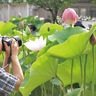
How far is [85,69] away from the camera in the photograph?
3.63ft

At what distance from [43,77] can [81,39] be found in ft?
0.75

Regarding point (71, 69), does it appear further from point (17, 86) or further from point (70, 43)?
point (17, 86)

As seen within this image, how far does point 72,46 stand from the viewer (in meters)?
0.99

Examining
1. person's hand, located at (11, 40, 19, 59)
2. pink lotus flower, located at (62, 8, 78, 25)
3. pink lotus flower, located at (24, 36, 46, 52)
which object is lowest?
person's hand, located at (11, 40, 19, 59)

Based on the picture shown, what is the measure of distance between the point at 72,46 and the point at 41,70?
16cm

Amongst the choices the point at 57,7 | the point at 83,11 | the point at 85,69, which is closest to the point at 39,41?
the point at 85,69

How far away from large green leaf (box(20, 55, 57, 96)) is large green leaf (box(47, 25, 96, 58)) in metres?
0.09

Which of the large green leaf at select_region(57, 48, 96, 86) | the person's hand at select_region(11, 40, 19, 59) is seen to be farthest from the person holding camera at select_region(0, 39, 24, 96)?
the large green leaf at select_region(57, 48, 96, 86)

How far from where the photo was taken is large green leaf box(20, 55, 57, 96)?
3.58ft

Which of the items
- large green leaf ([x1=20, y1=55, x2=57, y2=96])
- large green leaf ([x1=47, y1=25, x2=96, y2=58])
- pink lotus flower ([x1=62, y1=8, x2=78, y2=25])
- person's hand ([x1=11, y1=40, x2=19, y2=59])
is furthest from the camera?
person's hand ([x1=11, y1=40, x2=19, y2=59])

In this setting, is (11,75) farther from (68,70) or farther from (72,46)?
(72,46)

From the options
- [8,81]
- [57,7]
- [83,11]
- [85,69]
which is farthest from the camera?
[83,11]

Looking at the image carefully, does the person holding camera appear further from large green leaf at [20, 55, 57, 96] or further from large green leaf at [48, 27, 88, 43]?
large green leaf at [48, 27, 88, 43]

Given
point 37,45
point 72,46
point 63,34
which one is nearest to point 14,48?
point 37,45
